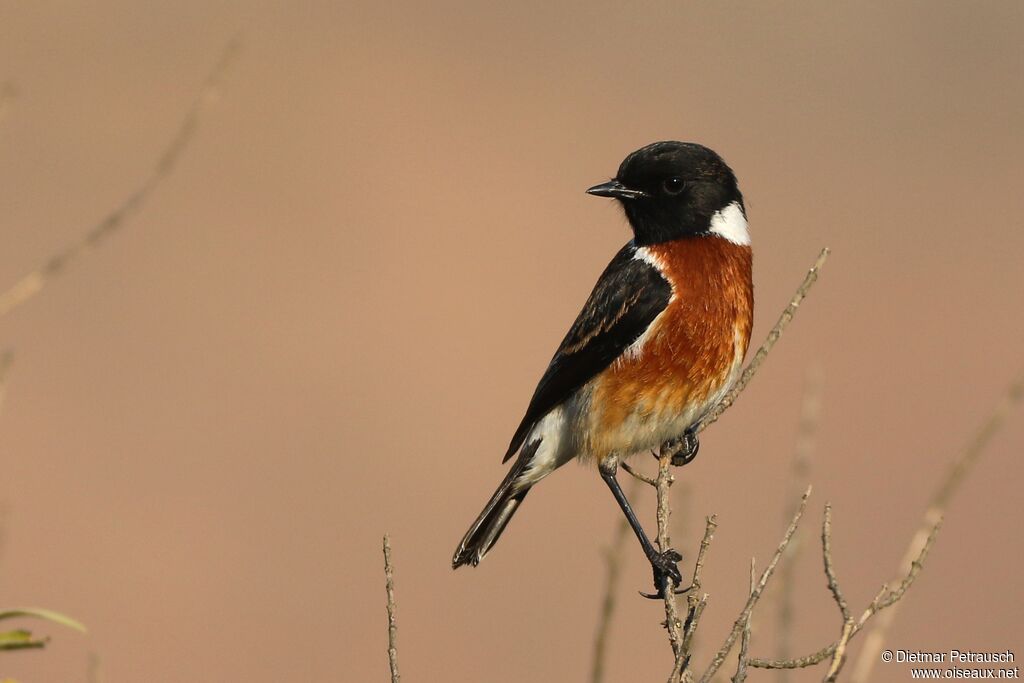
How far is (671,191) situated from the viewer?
6004mm

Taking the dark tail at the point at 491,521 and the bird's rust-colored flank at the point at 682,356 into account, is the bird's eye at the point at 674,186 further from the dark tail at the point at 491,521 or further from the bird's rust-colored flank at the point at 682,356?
the dark tail at the point at 491,521

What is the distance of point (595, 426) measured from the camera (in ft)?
18.9

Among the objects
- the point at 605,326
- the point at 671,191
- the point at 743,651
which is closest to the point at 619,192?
the point at 671,191

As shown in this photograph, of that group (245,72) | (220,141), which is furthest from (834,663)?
(245,72)

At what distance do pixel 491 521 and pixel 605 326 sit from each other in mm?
980

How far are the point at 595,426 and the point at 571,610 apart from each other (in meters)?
6.74

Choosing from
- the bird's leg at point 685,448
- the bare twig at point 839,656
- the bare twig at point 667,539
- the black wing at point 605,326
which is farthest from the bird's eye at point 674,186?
the bare twig at point 839,656

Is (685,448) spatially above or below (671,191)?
below

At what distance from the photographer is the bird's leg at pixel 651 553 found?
16.9 ft

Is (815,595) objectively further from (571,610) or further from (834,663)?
(834,663)

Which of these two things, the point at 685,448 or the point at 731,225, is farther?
the point at 731,225

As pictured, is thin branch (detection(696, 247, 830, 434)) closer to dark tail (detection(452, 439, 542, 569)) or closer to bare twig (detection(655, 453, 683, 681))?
bare twig (detection(655, 453, 683, 681))

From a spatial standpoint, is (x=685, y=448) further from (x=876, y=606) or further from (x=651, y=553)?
(x=876, y=606)

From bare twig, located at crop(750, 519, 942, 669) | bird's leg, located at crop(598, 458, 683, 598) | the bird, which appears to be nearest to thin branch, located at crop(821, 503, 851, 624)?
bare twig, located at crop(750, 519, 942, 669)
